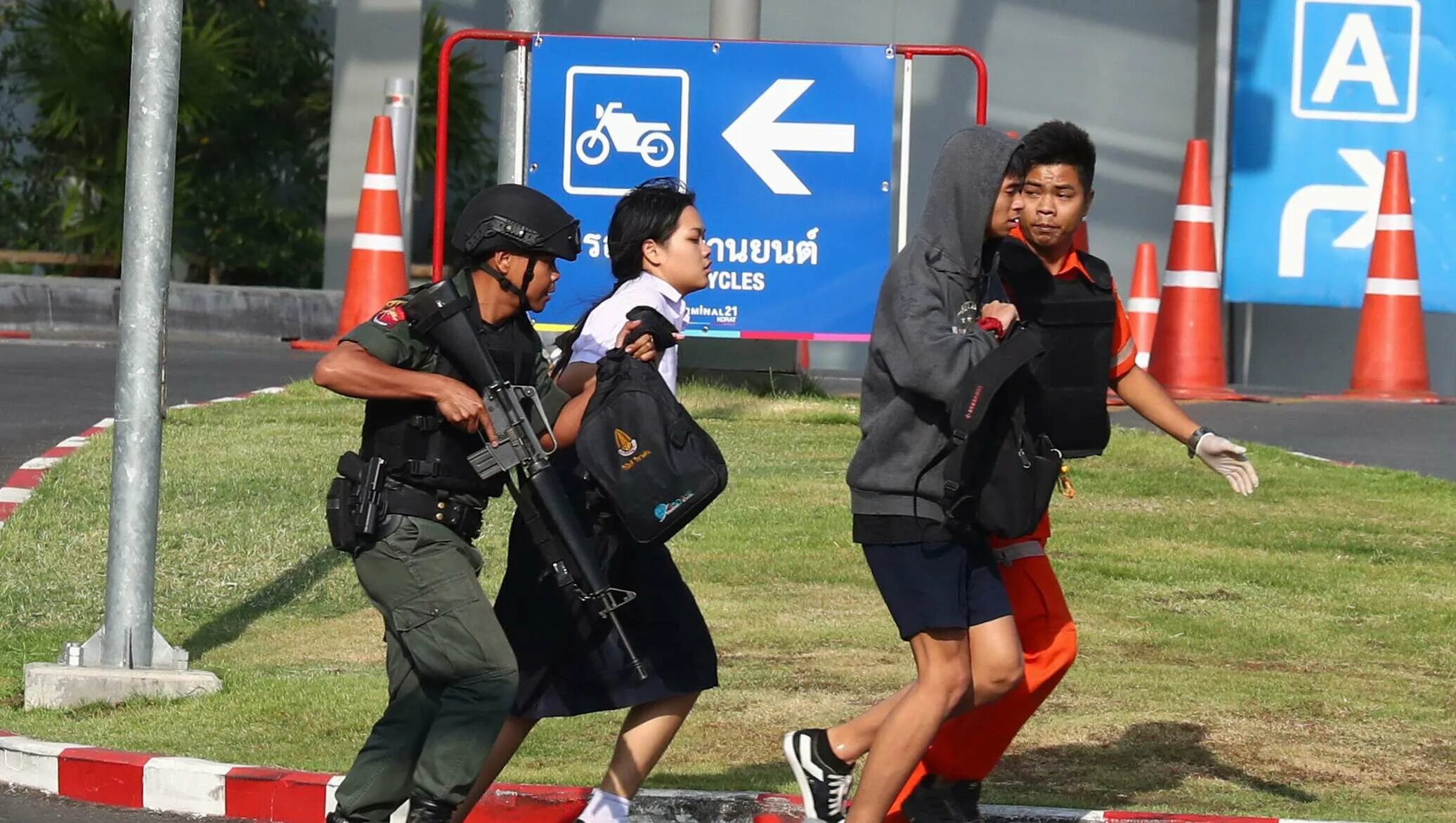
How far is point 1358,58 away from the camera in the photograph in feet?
53.9

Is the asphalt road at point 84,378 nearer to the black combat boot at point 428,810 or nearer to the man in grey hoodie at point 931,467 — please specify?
the black combat boot at point 428,810

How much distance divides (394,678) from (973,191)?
1.58 metres

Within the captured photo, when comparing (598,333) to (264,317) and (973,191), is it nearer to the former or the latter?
(973,191)

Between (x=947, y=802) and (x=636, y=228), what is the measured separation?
1.51 m

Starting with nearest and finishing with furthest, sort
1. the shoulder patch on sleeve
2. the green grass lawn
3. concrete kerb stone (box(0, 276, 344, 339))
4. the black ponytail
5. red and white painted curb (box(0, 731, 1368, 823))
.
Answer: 1. the shoulder patch on sleeve
2. the black ponytail
3. red and white painted curb (box(0, 731, 1368, 823))
4. the green grass lawn
5. concrete kerb stone (box(0, 276, 344, 339))

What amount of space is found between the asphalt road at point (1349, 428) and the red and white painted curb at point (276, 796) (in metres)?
7.04

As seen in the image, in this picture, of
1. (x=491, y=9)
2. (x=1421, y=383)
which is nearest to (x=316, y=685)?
(x=1421, y=383)

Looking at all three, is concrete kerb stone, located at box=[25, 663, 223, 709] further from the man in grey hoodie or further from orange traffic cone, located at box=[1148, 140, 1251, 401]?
orange traffic cone, located at box=[1148, 140, 1251, 401]

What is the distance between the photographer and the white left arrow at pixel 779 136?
11.7 metres

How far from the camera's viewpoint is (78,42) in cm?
1914

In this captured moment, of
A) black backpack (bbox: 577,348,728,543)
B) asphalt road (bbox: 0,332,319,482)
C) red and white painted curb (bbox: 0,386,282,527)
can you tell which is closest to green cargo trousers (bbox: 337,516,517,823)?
black backpack (bbox: 577,348,728,543)

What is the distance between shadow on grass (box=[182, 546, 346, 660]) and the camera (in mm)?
8094

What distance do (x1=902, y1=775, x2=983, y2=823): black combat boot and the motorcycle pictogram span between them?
6436 millimetres

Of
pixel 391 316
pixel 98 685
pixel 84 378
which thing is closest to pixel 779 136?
pixel 84 378
